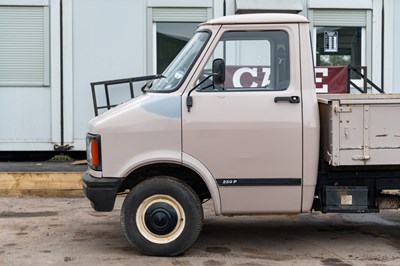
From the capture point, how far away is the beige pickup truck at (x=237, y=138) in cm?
646

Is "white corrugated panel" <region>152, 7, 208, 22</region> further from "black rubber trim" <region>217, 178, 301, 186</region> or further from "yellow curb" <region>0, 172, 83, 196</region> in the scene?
"black rubber trim" <region>217, 178, 301, 186</region>

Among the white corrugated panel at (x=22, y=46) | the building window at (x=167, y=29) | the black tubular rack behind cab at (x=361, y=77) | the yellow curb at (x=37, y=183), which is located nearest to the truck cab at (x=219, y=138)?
the yellow curb at (x=37, y=183)

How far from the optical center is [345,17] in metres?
12.5

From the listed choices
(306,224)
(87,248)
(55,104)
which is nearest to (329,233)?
(306,224)

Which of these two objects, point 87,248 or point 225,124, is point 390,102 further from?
point 87,248

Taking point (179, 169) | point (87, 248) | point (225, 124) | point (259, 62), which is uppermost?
point (259, 62)

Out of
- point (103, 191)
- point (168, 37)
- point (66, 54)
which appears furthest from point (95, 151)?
point (168, 37)

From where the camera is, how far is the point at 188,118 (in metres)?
6.48

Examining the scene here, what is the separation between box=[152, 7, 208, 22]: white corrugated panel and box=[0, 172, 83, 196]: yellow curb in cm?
373

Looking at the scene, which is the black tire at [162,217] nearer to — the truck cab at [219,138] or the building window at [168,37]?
the truck cab at [219,138]

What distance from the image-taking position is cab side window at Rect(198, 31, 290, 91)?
656 centimetres

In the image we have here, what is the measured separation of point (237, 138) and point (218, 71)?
711 mm

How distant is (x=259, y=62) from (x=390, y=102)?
139cm

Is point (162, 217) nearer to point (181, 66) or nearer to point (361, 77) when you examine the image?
point (181, 66)
